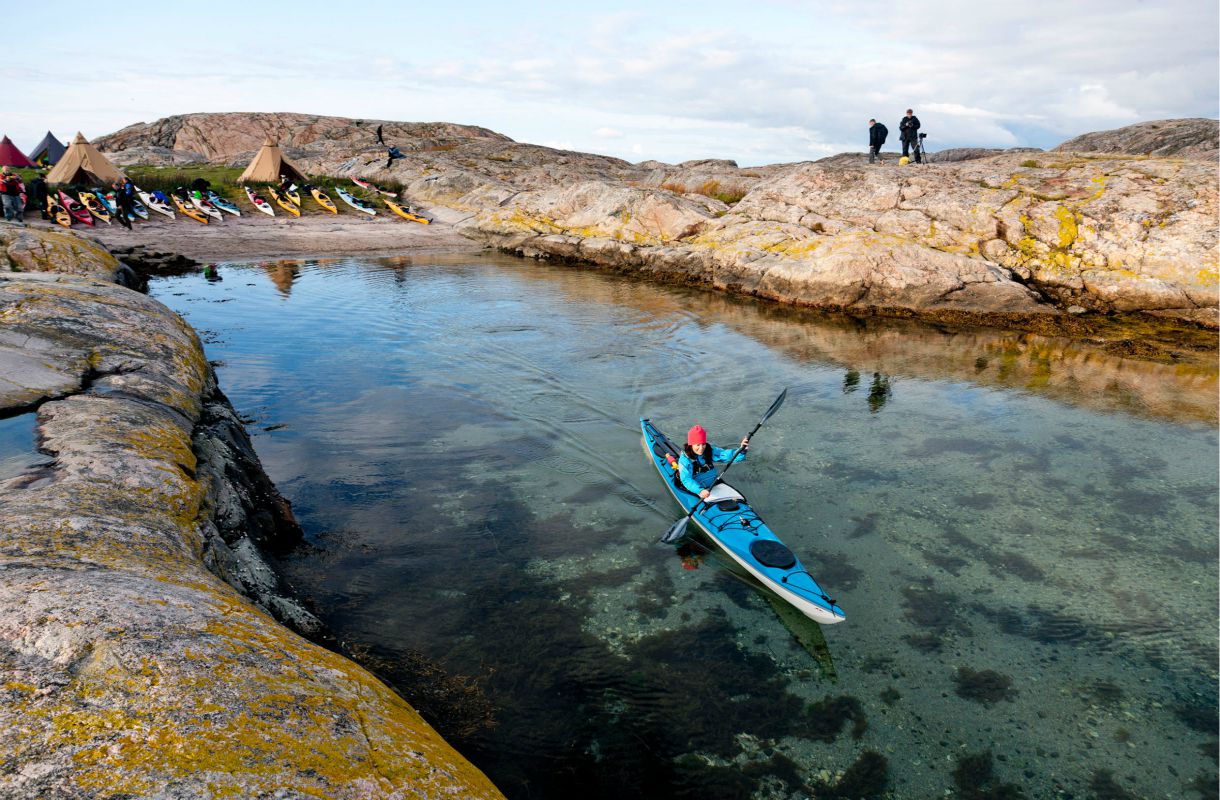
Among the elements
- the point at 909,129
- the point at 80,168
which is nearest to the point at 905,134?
the point at 909,129

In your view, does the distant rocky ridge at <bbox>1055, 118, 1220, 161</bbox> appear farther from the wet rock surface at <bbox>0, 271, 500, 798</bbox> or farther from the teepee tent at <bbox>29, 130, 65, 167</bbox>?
the teepee tent at <bbox>29, 130, 65, 167</bbox>

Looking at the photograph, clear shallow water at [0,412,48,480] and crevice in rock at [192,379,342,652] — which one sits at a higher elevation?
clear shallow water at [0,412,48,480]

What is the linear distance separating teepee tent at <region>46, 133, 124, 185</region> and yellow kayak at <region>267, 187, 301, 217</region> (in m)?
10.1

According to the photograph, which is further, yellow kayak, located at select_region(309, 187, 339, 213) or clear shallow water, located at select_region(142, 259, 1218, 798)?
yellow kayak, located at select_region(309, 187, 339, 213)

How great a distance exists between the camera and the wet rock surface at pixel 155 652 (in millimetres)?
3393

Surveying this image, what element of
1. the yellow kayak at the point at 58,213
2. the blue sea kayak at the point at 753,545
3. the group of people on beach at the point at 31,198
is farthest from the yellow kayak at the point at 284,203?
the blue sea kayak at the point at 753,545

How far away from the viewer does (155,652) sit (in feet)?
13.3

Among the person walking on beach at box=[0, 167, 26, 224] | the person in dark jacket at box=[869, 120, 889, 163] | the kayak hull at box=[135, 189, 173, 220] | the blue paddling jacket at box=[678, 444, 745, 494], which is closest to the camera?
the blue paddling jacket at box=[678, 444, 745, 494]

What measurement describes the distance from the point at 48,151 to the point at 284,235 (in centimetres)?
3184

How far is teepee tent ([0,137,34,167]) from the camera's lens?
47438 mm

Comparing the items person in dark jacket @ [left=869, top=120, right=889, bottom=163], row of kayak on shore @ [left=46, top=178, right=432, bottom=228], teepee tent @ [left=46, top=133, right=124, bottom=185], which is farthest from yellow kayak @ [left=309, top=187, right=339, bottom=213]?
person in dark jacket @ [left=869, top=120, right=889, bottom=163]

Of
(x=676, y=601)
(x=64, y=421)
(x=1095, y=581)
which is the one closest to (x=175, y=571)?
(x=64, y=421)

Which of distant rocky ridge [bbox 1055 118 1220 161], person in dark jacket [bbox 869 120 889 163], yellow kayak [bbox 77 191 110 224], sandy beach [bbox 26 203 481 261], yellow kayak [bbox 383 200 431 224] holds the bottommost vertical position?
sandy beach [bbox 26 203 481 261]

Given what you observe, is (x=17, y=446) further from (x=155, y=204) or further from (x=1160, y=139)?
(x=1160, y=139)
